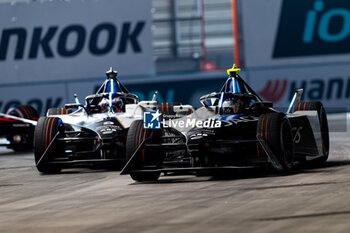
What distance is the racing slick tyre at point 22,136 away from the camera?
1925 cm

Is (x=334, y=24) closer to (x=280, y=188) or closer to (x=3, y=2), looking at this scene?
(x=3, y=2)

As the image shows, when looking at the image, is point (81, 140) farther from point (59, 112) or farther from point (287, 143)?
point (287, 143)

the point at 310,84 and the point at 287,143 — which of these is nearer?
the point at 287,143

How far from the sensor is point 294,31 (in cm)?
2662

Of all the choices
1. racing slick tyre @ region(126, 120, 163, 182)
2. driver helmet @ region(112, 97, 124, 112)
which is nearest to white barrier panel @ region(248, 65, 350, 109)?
driver helmet @ region(112, 97, 124, 112)

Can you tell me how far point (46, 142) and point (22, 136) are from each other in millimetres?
6294

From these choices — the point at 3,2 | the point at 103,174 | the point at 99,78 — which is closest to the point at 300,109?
the point at 103,174

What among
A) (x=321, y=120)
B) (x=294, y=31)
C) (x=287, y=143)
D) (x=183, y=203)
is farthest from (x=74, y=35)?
(x=183, y=203)

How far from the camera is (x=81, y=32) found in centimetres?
2673

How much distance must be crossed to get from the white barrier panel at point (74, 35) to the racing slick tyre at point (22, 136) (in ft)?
23.4

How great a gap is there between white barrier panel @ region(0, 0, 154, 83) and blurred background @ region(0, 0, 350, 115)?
0.10ft

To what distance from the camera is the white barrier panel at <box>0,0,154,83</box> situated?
26562 mm

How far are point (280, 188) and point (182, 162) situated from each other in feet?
6.97

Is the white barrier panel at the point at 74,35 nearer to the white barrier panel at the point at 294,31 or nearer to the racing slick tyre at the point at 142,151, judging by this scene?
the white barrier panel at the point at 294,31
